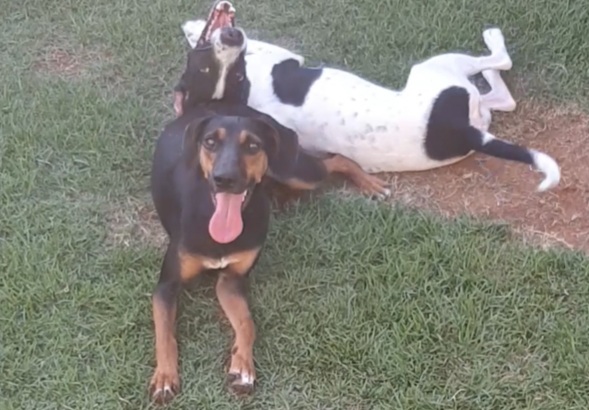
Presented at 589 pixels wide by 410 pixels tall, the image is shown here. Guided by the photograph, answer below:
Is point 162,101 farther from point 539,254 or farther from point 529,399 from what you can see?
point 529,399

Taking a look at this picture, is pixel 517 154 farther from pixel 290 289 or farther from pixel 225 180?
pixel 225 180

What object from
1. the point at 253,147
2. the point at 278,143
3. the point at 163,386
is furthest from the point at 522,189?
the point at 163,386

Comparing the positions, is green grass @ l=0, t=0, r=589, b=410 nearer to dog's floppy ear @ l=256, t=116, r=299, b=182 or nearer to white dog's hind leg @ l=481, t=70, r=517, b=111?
white dog's hind leg @ l=481, t=70, r=517, b=111

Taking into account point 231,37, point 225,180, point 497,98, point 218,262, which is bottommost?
point 218,262

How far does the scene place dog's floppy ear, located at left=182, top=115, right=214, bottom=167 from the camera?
3.85 metres

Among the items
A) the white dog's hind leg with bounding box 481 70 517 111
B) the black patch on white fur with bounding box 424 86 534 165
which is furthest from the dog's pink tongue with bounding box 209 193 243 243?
the white dog's hind leg with bounding box 481 70 517 111

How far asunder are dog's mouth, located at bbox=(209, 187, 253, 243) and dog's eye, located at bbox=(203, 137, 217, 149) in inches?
6.8

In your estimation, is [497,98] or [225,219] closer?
[225,219]

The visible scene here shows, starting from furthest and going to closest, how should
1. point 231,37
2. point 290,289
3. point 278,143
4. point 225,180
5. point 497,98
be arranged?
point 497,98, point 231,37, point 290,289, point 278,143, point 225,180

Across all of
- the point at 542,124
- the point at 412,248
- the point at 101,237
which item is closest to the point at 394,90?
the point at 542,124

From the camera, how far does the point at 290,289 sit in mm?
4164

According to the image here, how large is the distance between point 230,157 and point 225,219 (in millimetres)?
257

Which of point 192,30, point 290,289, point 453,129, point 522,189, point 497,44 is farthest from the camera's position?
point 192,30

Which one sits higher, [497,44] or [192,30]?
[497,44]
